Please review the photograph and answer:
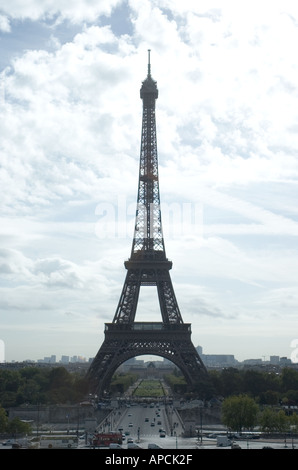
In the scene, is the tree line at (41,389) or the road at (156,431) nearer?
the road at (156,431)

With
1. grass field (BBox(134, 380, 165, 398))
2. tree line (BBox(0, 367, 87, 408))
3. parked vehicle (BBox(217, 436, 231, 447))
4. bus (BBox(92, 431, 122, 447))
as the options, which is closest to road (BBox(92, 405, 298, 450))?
parked vehicle (BBox(217, 436, 231, 447))

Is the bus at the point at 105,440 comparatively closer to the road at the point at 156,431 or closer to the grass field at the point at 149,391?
the road at the point at 156,431

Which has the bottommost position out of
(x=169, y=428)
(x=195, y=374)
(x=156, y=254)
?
(x=169, y=428)

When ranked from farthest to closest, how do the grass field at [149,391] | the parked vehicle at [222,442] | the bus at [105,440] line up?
the grass field at [149,391]
the bus at [105,440]
the parked vehicle at [222,442]

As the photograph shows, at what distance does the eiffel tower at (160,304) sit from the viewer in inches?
3174

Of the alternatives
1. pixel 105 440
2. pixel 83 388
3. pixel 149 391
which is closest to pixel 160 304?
pixel 83 388

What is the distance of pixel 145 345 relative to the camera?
270 feet

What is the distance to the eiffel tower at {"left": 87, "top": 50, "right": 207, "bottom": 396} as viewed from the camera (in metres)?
80.6

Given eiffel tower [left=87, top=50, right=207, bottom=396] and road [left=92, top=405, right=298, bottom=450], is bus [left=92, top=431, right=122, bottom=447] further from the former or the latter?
eiffel tower [left=87, top=50, right=207, bottom=396]

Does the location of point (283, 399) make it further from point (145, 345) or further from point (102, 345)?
point (102, 345)

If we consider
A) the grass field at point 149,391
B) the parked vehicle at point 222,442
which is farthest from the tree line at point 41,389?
the parked vehicle at point 222,442
